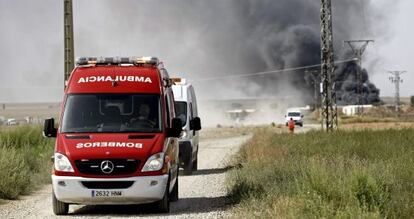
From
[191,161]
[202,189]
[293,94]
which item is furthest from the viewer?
[293,94]

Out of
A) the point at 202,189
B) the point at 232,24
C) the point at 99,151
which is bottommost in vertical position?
the point at 202,189

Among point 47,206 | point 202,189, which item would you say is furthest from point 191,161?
point 47,206

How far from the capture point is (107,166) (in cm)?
1188

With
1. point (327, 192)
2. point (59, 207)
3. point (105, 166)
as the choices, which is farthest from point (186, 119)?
point (327, 192)

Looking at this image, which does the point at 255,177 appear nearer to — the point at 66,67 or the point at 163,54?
the point at 66,67

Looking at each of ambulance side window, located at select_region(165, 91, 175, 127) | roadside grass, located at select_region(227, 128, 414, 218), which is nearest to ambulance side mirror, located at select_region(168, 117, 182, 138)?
ambulance side window, located at select_region(165, 91, 175, 127)

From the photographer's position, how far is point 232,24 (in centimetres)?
11662

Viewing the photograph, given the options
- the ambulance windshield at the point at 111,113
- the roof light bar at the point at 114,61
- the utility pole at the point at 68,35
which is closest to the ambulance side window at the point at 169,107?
the ambulance windshield at the point at 111,113

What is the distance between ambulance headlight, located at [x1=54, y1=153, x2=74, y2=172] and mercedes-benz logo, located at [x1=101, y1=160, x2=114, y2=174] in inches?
20.2

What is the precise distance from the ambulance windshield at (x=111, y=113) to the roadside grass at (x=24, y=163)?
3.86 m

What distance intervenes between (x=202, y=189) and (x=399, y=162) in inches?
189

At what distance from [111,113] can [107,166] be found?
4.77ft

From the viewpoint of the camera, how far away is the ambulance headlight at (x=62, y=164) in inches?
469

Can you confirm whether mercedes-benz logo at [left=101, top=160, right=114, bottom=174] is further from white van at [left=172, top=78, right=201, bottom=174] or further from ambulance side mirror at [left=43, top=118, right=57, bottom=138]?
white van at [left=172, top=78, right=201, bottom=174]
